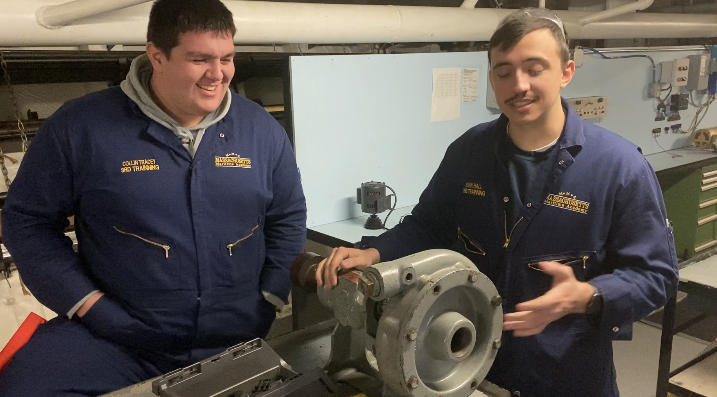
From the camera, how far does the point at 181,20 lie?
1.29m

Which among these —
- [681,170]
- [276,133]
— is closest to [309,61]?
[276,133]

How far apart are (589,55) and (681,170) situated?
939mm

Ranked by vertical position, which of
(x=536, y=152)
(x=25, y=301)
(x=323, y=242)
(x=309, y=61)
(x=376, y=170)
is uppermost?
(x=309, y=61)

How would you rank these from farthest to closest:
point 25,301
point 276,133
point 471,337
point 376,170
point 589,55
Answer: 1. point 589,55
2. point 376,170
3. point 25,301
4. point 276,133
5. point 471,337

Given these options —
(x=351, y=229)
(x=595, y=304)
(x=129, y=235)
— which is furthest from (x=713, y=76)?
(x=129, y=235)

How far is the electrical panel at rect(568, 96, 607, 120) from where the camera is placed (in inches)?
134

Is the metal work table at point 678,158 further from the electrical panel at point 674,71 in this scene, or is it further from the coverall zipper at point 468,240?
the coverall zipper at point 468,240

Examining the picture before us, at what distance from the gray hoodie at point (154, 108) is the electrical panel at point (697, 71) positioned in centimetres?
388

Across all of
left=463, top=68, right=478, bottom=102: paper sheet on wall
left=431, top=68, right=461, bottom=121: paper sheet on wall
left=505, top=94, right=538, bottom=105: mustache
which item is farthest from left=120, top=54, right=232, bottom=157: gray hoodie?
left=463, top=68, right=478, bottom=102: paper sheet on wall

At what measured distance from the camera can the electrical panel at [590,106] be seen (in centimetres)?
339

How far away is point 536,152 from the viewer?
130 centimetres

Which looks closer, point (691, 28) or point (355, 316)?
point (355, 316)

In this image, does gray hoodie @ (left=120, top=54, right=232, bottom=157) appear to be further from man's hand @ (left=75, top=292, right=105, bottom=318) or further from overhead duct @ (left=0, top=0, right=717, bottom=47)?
overhead duct @ (left=0, top=0, right=717, bottom=47)

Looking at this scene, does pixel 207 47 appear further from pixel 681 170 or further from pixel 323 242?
pixel 681 170
